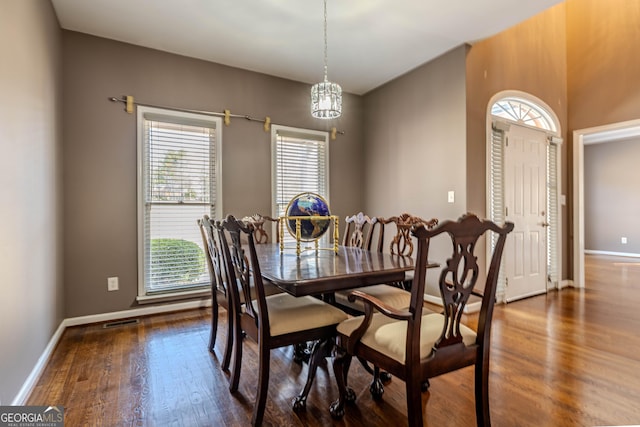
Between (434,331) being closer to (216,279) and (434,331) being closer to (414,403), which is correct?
(414,403)

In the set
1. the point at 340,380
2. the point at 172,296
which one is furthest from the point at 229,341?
the point at 172,296

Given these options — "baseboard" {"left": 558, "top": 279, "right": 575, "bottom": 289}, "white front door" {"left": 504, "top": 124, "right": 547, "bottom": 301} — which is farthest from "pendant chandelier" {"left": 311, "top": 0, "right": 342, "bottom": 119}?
"baseboard" {"left": 558, "top": 279, "right": 575, "bottom": 289}

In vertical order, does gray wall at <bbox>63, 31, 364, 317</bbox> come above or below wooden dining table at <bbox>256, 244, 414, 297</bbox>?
above

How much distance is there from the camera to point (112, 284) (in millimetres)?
3182

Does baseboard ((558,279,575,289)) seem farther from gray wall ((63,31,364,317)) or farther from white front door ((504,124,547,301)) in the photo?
gray wall ((63,31,364,317))

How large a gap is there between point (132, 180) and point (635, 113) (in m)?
5.85

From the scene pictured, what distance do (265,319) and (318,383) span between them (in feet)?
2.27

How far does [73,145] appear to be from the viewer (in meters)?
3.00

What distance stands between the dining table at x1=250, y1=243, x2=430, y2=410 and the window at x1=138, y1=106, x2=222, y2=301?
67.6 inches

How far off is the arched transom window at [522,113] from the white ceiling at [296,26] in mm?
901

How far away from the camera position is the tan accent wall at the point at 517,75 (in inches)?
134

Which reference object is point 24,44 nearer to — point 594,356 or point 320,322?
point 320,322

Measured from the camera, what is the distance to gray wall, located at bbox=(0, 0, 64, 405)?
1.68 m

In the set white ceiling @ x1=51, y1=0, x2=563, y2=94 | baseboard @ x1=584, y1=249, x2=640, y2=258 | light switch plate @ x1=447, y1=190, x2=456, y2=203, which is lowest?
baseboard @ x1=584, y1=249, x2=640, y2=258
